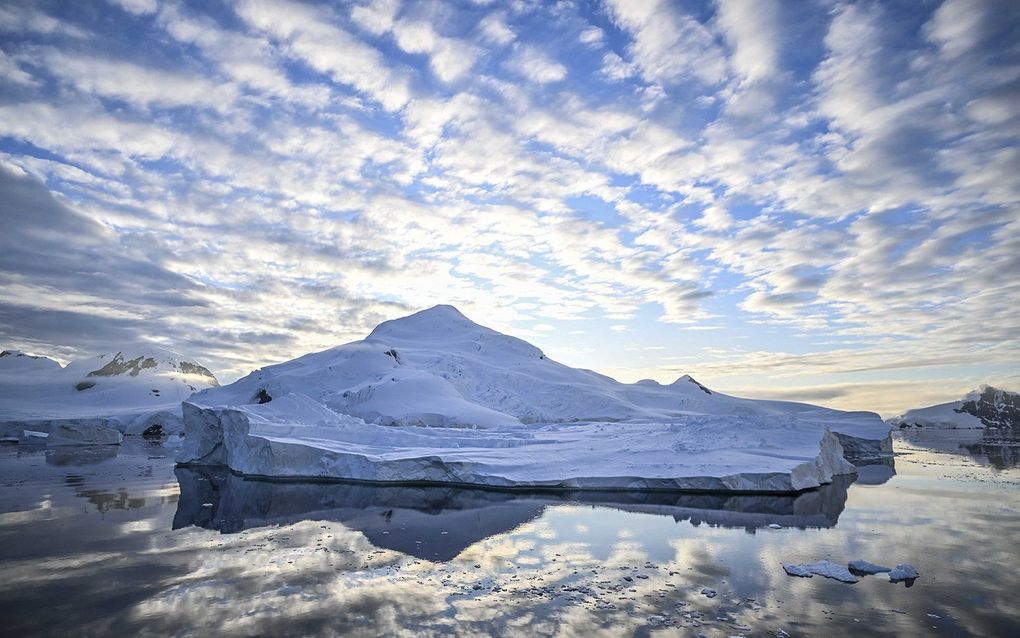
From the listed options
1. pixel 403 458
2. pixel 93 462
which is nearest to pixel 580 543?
pixel 403 458

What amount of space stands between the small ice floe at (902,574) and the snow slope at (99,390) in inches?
1857

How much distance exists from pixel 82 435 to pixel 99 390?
50.0 metres

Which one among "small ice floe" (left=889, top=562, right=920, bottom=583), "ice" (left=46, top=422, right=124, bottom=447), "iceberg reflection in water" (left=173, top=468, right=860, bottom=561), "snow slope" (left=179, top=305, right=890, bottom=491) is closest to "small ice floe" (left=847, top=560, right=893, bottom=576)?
"small ice floe" (left=889, top=562, right=920, bottom=583)

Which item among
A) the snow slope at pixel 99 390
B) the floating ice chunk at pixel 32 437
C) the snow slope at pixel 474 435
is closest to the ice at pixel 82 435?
the snow slope at pixel 99 390

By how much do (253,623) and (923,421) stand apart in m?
94.9

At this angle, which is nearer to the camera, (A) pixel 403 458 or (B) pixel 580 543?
(B) pixel 580 543

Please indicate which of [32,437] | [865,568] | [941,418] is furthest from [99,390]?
[941,418]

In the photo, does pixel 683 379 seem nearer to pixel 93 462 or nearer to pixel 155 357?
pixel 93 462

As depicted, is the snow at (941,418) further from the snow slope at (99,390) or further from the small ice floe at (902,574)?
the snow slope at (99,390)

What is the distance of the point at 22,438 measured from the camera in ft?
140

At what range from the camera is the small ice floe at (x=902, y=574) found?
7.57 meters

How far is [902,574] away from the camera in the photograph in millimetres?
7625

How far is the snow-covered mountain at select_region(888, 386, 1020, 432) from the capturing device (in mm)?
75188

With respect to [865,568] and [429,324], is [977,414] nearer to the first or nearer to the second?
[429,324]
